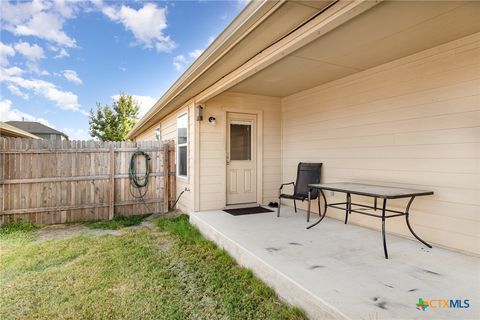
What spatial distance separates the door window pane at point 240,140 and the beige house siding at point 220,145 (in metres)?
0.22

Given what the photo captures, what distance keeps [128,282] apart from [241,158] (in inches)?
122

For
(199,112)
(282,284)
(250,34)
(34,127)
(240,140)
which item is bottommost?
(282,284)

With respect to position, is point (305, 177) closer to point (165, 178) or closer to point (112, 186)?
point (165, 178)

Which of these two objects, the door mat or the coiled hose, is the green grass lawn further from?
the coiled hose

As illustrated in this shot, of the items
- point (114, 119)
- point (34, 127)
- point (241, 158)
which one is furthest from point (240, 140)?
point (34, 127)

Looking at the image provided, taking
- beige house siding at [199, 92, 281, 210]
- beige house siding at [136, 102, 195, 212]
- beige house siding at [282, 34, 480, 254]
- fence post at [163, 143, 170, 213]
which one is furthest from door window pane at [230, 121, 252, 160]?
fence post at [163, 143, 170, 213]

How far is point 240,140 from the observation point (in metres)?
5.09

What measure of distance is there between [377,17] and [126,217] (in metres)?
5.25

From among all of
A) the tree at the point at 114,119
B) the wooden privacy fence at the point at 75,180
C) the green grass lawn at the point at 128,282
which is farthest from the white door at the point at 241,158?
the tree at the point at 114,119

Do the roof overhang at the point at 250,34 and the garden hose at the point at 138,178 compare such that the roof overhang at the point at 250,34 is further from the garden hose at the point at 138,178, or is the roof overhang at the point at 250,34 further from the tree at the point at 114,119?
the tree at the point at 114,119

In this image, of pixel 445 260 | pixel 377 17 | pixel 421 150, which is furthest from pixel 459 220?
pixel 377 17

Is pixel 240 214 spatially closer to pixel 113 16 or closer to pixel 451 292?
pixel 451 292

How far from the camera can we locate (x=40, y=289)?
2.35 metres

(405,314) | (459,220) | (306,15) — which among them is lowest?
(405,314)
